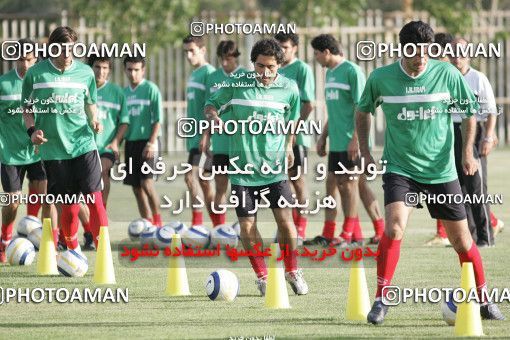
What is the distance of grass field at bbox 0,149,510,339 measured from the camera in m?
9.41

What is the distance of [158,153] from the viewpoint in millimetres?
16672

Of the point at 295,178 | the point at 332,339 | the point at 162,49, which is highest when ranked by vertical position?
the point at 162,49

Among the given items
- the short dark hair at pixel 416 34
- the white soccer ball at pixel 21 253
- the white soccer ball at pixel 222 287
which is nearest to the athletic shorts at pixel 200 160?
the white soccer ball at pixel 21 253

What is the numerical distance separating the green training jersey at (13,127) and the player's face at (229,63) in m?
2.82

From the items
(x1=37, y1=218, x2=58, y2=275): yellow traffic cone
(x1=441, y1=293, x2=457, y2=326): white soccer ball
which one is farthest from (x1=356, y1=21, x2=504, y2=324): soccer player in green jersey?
(x1=37, y1=218, x2=58, y2=275): yellow traffic cone

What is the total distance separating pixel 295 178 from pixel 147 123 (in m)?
1.98

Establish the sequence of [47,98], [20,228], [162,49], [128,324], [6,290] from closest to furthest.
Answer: [128,324] < [6,290] < [47,98] < [20,228] < [162,49]

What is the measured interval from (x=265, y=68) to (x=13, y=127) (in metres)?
4.11

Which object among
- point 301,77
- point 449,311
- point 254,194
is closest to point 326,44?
point 301,77

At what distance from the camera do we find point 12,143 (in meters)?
14.4

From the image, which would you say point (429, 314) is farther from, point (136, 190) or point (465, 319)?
point (136, 190)

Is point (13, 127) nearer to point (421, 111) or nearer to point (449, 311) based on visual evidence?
point (421, 111)

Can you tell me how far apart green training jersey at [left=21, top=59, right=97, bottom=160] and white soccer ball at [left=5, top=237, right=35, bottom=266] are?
3.77ft

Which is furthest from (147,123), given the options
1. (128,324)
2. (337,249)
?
(128,324)
